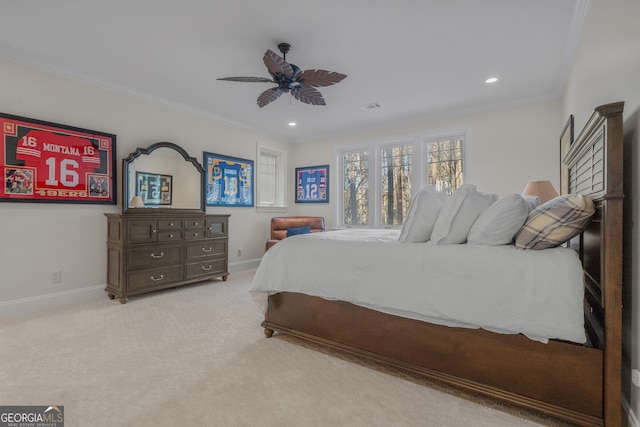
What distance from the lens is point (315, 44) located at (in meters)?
2.74

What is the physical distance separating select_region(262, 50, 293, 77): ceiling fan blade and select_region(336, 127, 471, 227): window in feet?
9.48

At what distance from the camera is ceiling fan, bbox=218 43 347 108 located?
251 centimetres

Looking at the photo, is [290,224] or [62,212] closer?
[62,212]

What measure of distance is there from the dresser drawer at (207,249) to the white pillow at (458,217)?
10.6 ft

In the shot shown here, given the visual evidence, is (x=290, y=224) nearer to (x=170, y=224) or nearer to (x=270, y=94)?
(x=170, y=224)

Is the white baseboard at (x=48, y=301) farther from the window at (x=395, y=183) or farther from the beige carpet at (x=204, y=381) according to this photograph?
the window at (x=395, y=183)

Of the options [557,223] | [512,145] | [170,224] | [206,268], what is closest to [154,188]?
[170,224]

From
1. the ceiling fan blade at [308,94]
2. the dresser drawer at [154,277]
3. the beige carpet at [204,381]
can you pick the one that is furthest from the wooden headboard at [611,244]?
the dresser drawer at [154,277]

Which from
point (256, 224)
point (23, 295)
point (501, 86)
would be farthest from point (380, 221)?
point (23, 295)

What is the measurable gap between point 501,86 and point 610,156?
2836 millimetres

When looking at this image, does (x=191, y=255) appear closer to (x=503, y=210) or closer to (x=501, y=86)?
(x=503, y=210)

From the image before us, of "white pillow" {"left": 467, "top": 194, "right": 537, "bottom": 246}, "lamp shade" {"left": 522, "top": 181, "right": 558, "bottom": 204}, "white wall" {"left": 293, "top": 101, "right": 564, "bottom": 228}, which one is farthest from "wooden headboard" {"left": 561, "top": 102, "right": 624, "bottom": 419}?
"white wall" {"left": 293, "top": 101, "right": 564, "bottom": 228}

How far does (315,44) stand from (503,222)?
2196mm

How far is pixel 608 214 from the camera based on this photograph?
1.25m
